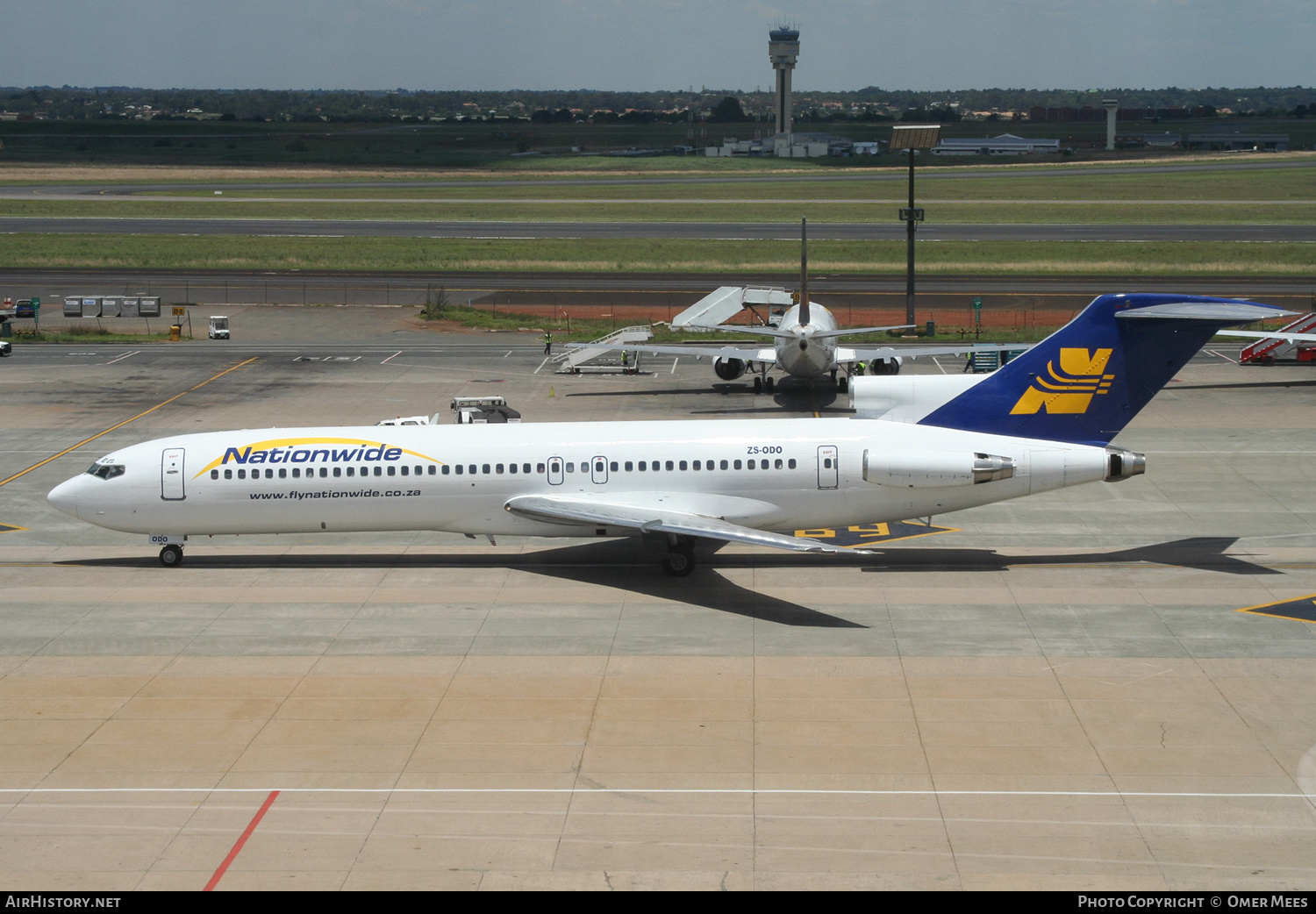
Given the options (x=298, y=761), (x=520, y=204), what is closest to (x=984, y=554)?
(x=298, y=761)

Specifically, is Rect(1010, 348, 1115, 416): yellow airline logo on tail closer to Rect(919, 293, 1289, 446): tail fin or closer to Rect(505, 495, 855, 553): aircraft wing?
Rect(919, 293, 1289, 446): tail fin

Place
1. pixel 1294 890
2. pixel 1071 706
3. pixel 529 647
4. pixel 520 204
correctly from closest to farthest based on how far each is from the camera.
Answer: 1. pixel 1294 890
2. pixel 1071 706
3. pixel 529 647
4. pixel 520 204

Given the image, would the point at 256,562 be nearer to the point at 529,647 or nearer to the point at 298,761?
the point at 529,647

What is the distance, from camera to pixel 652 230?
124m

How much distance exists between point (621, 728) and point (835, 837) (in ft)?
17.2

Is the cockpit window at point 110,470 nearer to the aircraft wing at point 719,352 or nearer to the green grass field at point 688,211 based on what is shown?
the aircraft wing at point 719,352

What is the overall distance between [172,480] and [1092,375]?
23857 mm

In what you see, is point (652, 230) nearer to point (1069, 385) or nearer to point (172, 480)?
point (1069, 385)

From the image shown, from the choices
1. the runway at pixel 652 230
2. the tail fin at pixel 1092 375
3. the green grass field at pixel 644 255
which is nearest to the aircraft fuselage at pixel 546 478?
the tail fin at pixel 1092 375

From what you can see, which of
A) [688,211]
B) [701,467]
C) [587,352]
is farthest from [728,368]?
[688,211]

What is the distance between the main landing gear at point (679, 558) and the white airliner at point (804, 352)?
21873 millimetres

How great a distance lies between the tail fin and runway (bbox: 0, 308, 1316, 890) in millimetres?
3657

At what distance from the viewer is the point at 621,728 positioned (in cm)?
2284

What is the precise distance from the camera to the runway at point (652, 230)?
374ft
